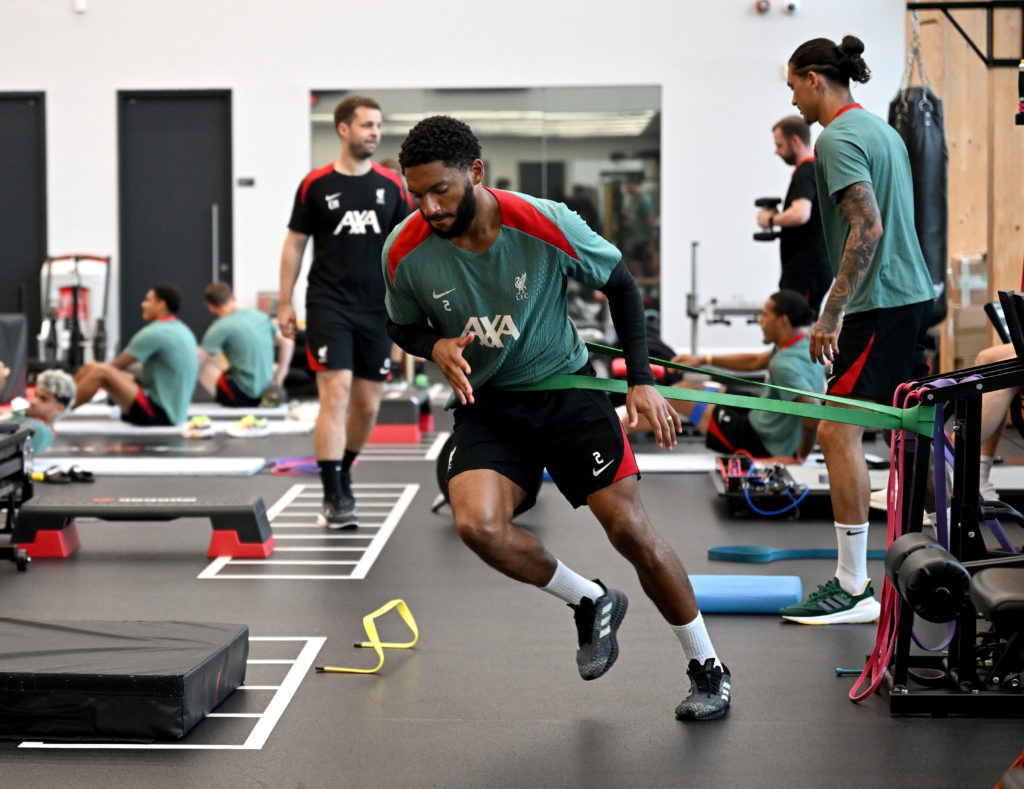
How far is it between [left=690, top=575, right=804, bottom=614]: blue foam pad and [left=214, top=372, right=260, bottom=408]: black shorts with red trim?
6.45 metres

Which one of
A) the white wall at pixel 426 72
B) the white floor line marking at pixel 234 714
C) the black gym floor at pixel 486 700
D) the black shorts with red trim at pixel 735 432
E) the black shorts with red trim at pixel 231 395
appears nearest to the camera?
the black gym floor at pixel 486 700

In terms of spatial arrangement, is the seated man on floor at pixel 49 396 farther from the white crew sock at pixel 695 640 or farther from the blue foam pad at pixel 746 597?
the white crew sock at pixel 695 640

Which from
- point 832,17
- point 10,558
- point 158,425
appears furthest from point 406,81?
point 10,558

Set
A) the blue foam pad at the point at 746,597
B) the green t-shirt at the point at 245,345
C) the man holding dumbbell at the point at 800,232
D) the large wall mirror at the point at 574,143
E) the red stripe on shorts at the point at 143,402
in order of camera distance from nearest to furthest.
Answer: the blue foam pad at the point at 746,597 < the man holding dumbbell at the point at 800,232 < the red stripe on shorts at the point at 143,402 < the green t-shirt at the point at 245,345 < the large wall mirror at the point at 574,143

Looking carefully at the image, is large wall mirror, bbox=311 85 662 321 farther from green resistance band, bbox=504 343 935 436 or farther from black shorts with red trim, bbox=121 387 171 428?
green resistance band, bbox=504 343 935 436

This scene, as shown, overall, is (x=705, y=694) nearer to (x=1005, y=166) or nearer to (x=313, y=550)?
(x=313, y=550)

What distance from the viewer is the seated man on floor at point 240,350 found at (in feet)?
31.0

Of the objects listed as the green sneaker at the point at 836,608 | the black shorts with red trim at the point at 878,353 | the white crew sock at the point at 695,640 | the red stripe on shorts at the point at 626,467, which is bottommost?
the green sneaker at the point at 836,608

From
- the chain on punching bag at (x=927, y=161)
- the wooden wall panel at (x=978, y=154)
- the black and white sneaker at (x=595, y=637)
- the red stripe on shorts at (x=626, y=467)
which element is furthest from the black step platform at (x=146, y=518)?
the wooden wall panel at (x=978, y=154)

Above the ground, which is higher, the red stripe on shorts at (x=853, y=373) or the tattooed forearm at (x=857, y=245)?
the tattooed forearm at (x=857, y=245)

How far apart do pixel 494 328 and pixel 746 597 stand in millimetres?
1412

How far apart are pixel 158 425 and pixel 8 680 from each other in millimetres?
6028

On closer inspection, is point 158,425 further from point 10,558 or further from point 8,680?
point 8,680

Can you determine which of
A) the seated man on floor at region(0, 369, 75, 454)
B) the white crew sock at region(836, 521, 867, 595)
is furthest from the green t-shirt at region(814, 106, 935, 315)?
the seated man on floor at region(0, 369, 75, 454)
